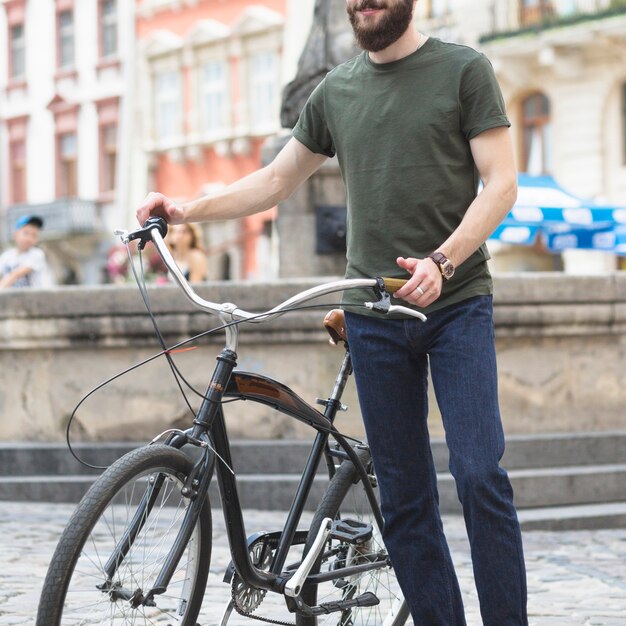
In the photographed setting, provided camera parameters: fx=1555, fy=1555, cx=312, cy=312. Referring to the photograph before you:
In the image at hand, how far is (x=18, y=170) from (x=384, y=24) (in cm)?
4220

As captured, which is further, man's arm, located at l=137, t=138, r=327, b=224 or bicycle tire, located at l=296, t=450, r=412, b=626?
bicycle tire, located at l=296, t=450, r=412, b=626

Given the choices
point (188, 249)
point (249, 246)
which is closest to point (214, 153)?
point (249, 246)

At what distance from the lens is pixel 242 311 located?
11.7ft

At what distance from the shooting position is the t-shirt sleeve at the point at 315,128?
4000 mm

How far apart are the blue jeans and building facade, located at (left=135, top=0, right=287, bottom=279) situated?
3036 cm

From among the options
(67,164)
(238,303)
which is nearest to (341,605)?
(238,303)

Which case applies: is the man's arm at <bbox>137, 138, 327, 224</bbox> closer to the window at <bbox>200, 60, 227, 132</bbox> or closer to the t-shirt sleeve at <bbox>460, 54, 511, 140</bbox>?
the t-shirt sleeve at <bbox>460, 54, 511, 140</bbox>

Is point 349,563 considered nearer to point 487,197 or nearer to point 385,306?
point 385,306

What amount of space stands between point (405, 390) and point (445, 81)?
2.53 ft

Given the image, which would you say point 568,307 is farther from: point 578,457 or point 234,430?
point 234,430

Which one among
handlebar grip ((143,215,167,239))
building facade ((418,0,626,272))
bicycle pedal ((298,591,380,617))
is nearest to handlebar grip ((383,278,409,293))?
handlebar grip ((143,215,167,239))

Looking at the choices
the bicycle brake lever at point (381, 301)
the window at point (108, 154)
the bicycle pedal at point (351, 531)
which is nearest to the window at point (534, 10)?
the window at point (108, 154)

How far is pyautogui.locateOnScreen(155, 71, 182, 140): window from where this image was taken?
39.2 metres

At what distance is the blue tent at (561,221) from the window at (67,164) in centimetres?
2774
